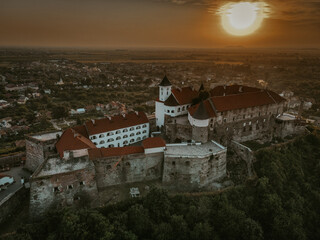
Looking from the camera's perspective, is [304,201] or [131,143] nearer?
[304,201]

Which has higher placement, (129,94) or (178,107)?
(178,107)

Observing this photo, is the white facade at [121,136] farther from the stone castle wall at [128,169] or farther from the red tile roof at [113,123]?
the stone castle wall at [128,169]

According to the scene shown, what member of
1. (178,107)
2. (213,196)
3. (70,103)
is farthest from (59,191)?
(70,103)

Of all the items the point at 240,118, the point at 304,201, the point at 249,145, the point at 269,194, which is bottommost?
the point at 304,201

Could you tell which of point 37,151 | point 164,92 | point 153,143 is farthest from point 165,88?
point 37,151

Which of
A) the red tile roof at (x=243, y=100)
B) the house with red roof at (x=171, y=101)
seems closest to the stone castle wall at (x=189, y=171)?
the red tile roof at (x=243, y=100)

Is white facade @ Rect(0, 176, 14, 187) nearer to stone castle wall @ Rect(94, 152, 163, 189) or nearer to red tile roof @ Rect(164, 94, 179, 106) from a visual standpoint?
stone castle wall @ Rect(94, 152, 163, 189)

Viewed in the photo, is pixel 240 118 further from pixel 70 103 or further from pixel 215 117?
pixel 70 103

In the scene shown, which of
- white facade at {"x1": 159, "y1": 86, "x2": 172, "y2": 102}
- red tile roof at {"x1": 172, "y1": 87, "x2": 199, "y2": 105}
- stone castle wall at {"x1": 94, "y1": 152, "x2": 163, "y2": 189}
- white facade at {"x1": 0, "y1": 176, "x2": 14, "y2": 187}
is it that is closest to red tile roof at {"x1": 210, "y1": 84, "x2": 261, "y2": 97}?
red tile roof at {"x1": 172, "y1": 87, "x2": 199, "y2": 105}
